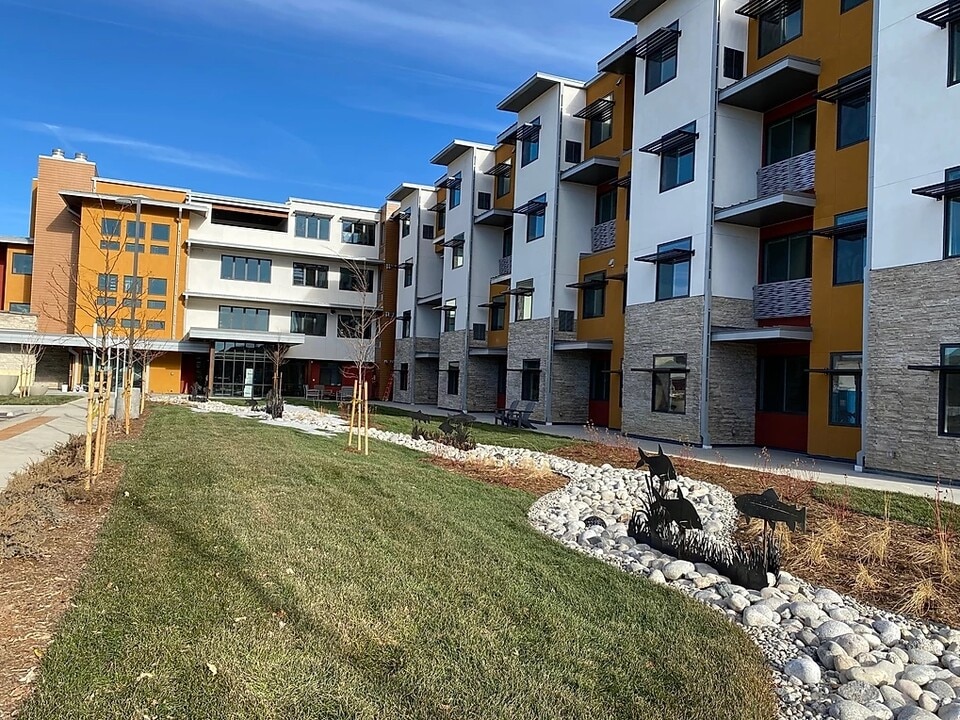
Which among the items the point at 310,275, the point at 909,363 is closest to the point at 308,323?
the point at 310,275

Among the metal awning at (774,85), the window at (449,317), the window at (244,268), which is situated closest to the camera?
the metal awning at (774,85)

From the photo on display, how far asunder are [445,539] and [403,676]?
124 inches

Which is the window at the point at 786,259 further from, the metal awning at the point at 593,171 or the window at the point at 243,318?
the window at the point at 243,318

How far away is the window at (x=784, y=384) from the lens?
19375 mm

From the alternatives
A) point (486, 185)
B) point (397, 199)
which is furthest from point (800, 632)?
point (397, 199)

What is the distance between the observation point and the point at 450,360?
36.8 metres

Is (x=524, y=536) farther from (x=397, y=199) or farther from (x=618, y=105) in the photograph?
(x=397, y=199)

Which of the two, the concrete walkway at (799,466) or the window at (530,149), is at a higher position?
the window at (530,149)

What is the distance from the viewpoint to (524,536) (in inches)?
307

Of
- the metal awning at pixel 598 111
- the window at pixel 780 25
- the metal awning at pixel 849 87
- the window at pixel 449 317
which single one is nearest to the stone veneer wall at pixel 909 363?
the metal awning at pixel 849 87

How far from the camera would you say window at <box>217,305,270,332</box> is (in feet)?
142

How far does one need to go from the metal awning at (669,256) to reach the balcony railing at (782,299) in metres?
2.19

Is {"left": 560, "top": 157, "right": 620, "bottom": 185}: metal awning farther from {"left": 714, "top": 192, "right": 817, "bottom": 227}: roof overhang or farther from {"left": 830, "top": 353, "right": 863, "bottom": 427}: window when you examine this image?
{"left": 830, "top": 353, "right": 863, "bottom": 427}: window

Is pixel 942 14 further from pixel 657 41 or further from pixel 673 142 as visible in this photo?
pixel 657 41
